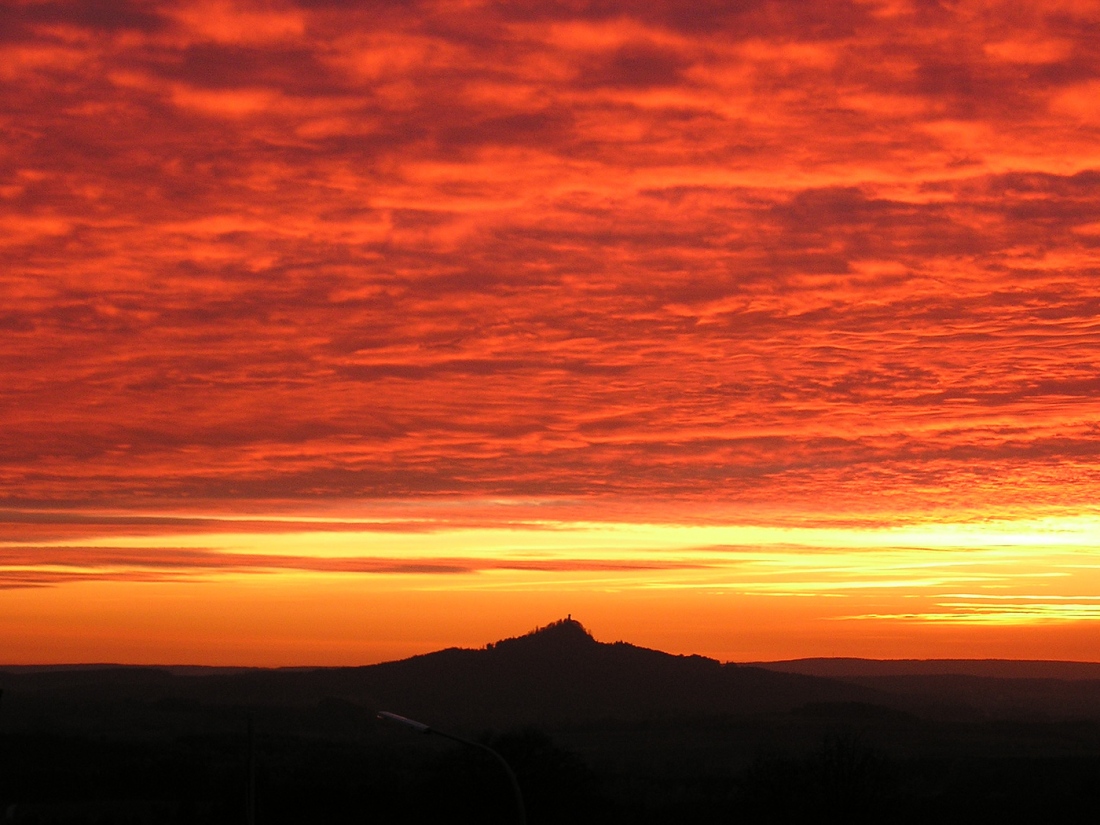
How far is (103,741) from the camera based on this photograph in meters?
120

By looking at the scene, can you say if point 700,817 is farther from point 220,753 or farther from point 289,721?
point 289,721

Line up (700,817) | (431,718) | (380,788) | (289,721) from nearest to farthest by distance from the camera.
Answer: (700,817) → (380,788) → (289,721) → (431,718)

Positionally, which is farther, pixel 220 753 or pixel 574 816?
pixel 220 753

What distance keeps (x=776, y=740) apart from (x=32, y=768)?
269ft

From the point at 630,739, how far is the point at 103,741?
2401 inches

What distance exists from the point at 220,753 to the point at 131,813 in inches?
1545

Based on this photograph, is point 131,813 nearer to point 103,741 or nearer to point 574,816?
point 574,816

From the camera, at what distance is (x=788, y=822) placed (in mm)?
67188

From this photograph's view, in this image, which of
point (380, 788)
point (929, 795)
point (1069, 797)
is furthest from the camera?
point (929, 795)

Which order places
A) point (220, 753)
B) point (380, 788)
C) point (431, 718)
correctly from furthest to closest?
point (431, 718) → point (220, 753) → point (380, 788)

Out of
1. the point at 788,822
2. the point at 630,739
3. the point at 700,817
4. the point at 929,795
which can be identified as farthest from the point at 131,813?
the point at 630,739

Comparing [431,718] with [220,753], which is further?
[431,718]

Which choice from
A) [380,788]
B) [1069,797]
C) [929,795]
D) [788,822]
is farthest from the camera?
[929,795]

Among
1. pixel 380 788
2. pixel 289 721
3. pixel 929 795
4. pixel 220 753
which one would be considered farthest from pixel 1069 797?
pixel 289 721
